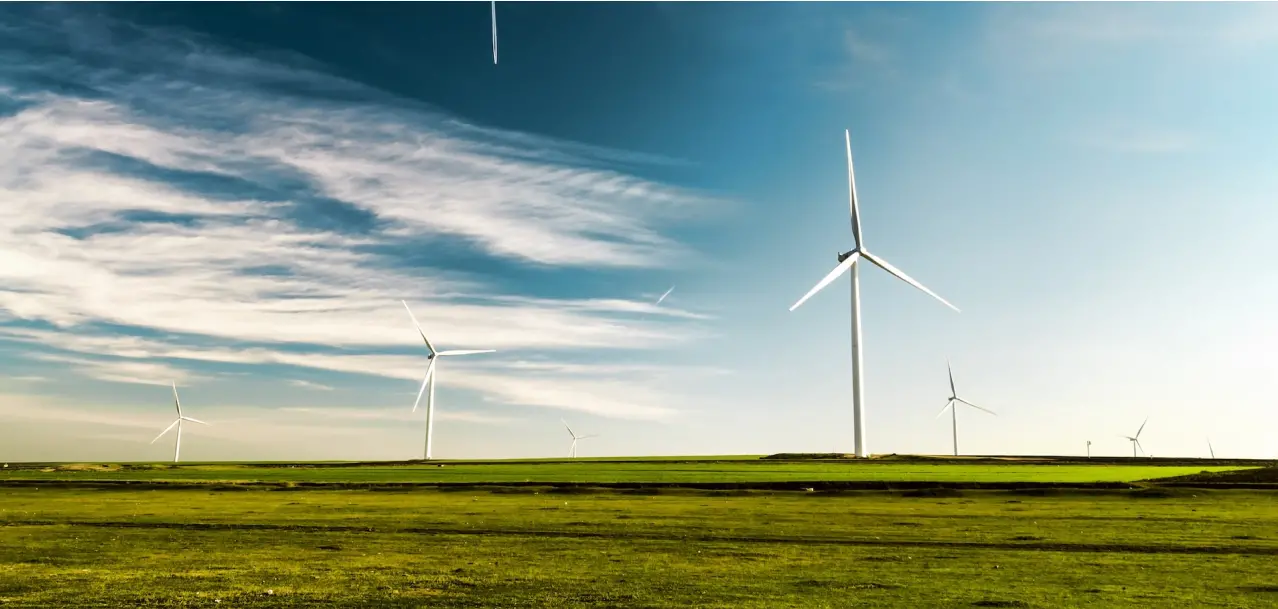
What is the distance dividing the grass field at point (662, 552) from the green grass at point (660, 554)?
13 centimetres

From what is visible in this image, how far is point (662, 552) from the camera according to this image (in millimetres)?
28359

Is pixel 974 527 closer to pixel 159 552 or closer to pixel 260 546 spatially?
pixel 260 546

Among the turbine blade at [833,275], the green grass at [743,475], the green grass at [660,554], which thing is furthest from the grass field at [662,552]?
the turbine blade at [833,275]

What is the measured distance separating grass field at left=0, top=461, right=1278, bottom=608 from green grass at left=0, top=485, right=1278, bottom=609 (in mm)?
131

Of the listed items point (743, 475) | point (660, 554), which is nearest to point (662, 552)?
point (660, 554)

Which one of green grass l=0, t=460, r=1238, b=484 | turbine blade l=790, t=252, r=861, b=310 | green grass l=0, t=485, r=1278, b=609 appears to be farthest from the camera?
turbine blade l=790, t=252, r=861, b=310

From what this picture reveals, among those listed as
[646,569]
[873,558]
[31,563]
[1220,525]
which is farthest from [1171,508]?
[31,563]

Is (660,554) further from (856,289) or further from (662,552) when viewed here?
(856,289)

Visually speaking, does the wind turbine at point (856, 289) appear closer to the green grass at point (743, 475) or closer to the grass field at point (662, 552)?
the green grass at point (743, 475)

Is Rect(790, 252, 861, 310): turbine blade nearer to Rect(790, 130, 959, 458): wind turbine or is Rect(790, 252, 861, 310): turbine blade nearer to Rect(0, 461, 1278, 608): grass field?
Rect(790, 130, 959, 458): wind turbine

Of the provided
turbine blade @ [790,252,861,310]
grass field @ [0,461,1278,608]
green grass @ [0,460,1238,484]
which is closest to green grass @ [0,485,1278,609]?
grass field @ [0,461,1278,608]

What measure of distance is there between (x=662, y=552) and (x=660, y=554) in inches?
23.4

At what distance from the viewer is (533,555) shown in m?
27.5

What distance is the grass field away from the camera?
19688 millimetres
